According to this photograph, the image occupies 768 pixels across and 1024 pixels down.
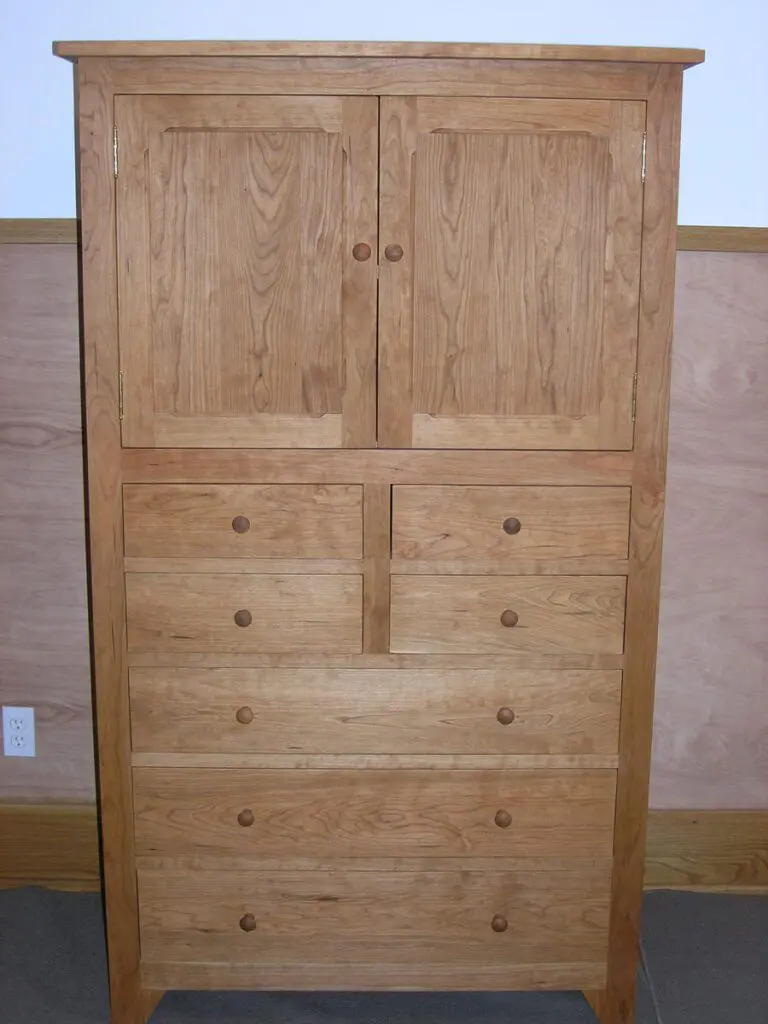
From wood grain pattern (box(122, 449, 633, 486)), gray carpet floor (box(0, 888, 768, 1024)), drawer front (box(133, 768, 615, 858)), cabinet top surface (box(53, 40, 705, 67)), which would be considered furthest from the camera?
gray carpet floor (box(0, 888, 768, 1024))

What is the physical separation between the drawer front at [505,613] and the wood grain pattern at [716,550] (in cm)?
67

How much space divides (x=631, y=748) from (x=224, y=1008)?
1042mm

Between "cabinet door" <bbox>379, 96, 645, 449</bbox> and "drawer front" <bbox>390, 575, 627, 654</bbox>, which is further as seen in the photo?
"drawer front" <bbox>390, 575, 627, 654</bbox>

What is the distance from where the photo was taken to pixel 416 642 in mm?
1861

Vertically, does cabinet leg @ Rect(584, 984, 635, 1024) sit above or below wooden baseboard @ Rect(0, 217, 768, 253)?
below

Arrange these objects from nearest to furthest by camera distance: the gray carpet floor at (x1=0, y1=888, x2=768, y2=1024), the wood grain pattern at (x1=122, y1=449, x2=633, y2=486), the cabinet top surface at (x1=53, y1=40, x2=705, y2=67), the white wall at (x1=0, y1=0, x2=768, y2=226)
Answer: the cabinet top surface at (x1=53, y1=40, x2=705, y2=67)
the wood grain pattern at (x1=122, y1=449, x2=633, y2=486)
the gray carpet floor at (x1=0, y1=888, x2=768, y2=1024)
the white wall at (x1=0, y1=0, x2=768, y2=226)

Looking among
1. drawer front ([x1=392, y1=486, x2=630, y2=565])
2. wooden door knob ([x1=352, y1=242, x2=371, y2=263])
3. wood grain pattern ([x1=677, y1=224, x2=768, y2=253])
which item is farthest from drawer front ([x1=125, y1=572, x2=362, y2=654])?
wood grain pattern ([x1=677, y1=224, x2=768, y2=253])

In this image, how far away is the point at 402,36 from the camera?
2283mm

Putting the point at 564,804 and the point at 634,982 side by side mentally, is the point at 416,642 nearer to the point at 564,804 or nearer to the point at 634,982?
the point at 564,804

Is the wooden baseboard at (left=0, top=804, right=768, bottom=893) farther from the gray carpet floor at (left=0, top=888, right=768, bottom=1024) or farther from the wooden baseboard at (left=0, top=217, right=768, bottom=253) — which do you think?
the wooden baseboard at (left=0, top=217, right=768, bottom=253)

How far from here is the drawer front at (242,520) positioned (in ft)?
5.97

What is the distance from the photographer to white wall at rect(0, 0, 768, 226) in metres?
2.28

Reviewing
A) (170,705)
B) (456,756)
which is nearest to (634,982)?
(456,756)

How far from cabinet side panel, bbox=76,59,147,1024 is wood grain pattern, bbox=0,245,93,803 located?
0.53 metres
